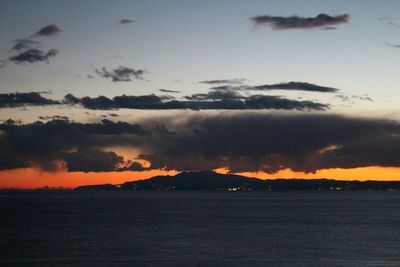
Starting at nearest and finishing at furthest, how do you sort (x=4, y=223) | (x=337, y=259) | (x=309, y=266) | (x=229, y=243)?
(x=309, y=266) < (x=337, y=259) < (x=229, y=243) < (x=4, y=223)

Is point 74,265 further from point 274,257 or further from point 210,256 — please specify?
point 274,257

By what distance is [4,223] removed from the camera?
555ft

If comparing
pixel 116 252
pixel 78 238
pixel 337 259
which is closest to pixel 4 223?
pixel 78 238

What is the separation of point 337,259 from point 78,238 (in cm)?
5258

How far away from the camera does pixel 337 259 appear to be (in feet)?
Answer: 312

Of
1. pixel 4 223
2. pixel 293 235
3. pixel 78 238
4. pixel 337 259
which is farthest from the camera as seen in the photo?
pixel 4 223

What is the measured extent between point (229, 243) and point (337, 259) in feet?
83.2

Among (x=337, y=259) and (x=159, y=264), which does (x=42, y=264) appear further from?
(x=337, y=259)

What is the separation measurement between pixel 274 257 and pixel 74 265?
29.8m

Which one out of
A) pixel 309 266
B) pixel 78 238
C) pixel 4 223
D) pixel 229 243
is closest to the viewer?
pixel 309 266

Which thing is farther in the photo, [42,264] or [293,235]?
[293,235]

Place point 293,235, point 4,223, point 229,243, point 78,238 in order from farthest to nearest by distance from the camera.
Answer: point 4,223 → point 293,235 → point 78,238 → point 229,243

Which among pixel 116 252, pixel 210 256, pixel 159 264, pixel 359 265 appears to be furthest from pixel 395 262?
pixel 116 252

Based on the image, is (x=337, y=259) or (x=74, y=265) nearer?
(x=74, y=265)
